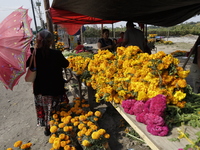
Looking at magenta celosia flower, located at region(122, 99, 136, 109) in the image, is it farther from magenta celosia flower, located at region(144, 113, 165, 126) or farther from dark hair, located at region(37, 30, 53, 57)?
dark hair, located at region(37, 30, 53, 57)

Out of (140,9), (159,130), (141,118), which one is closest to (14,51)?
(141,118)

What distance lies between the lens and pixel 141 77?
1.72 meters

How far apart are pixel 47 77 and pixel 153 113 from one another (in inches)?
62.9

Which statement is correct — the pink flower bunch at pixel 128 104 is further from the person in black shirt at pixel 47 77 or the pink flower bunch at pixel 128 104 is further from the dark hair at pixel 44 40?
the dark hair at pixel 44 40

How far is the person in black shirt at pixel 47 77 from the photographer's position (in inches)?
82.0

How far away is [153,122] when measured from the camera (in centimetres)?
132

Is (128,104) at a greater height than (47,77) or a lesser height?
lesser

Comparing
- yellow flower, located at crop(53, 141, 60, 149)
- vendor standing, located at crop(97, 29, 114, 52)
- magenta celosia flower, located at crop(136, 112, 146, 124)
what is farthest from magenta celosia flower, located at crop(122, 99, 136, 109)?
vendor standing, located at crop(97, 29, 114, 52)

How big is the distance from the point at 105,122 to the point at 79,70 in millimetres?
1202

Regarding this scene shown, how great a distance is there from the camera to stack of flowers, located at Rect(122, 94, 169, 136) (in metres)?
1.29

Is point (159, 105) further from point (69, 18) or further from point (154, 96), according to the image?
point (69, 18)

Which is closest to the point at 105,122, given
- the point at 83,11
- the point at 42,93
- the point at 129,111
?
the point at 42,93

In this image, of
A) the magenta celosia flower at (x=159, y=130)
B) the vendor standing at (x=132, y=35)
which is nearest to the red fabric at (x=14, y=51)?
the magenta celosia flower at (x=159, y=130)

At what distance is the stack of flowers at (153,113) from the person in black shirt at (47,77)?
50.8 inches
